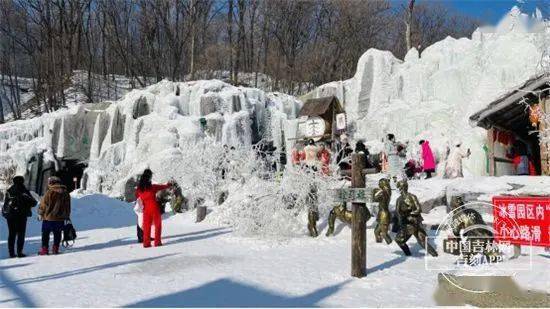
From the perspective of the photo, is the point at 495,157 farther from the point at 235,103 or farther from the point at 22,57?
the point at 22,57

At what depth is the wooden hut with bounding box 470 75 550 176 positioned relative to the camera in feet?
31.7

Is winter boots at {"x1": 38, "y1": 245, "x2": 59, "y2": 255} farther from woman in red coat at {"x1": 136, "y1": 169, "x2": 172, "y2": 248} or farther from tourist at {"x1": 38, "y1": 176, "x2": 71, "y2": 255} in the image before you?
woman in red coat at {"x1": 136, "y1": 169, "x2": 172, "y2": 248}

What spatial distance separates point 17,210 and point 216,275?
3.94 metres

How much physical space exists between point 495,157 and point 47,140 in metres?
21.5

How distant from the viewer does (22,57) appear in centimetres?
3812

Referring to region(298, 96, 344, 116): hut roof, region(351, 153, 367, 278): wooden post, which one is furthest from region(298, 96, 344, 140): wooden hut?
region(351, 153, 367, 278): wooden post

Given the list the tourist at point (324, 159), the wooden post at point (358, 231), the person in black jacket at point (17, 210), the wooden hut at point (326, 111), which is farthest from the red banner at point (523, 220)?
the wooden hut at point (326, 111)

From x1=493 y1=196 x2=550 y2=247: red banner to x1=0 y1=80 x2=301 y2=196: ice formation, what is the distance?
15.8m

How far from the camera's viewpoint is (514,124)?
488 inches

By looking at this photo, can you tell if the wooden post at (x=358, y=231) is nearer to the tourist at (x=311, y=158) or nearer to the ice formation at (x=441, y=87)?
the tourist at (x=311, y=158)

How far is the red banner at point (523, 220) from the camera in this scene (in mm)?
5797

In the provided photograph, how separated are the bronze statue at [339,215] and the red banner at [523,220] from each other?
2.62 m

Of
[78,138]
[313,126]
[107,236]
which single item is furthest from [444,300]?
[78,138]

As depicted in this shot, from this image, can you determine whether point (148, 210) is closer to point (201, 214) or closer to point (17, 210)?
point (17, 210)
